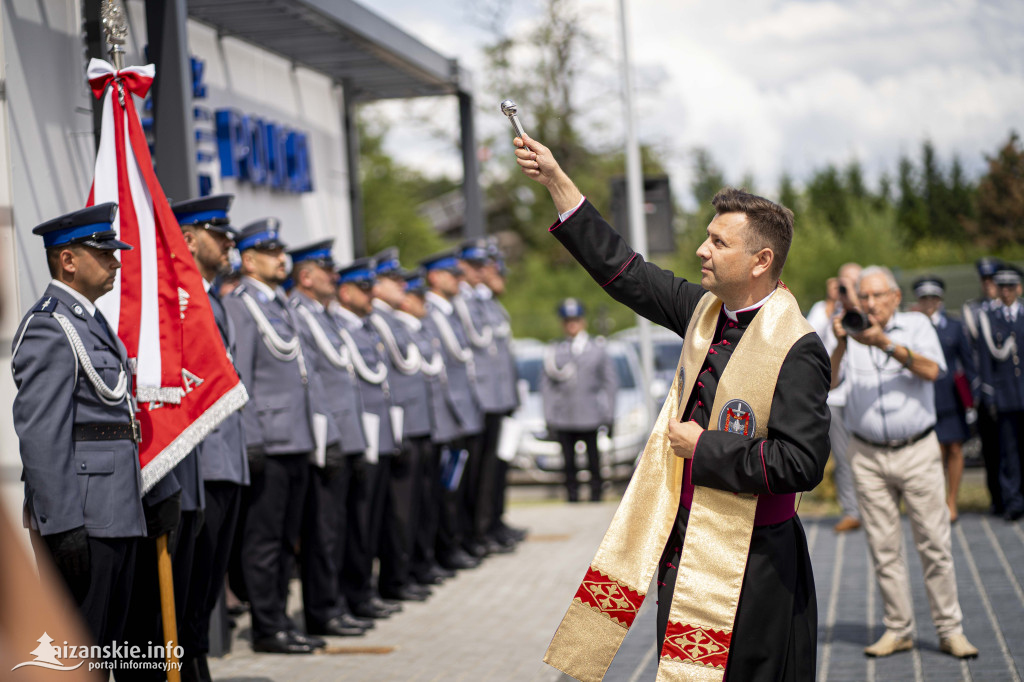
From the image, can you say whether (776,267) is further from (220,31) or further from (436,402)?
(220,31)

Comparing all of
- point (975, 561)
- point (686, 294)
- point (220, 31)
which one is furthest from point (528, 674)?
point (220, 31)

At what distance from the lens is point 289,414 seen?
22.4 feet

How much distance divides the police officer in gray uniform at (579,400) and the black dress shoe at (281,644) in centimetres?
730

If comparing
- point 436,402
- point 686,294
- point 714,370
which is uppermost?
point 686,294

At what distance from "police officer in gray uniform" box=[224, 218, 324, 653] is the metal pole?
7501 mm

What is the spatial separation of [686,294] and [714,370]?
43cm

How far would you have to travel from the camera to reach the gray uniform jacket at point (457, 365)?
9.74m

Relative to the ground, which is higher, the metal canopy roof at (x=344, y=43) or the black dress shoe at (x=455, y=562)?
the metal canopy roof at (x=344, y=43)

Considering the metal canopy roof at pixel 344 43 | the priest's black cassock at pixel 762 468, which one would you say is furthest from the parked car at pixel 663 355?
the priest's black cassock at pixel 762 468

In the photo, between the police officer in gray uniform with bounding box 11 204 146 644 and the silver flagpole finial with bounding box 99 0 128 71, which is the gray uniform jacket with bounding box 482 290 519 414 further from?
the police officer in gray uniform with bounding box 11 204 146 644

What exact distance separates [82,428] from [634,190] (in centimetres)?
1033

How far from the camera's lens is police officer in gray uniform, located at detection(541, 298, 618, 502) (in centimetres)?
1388

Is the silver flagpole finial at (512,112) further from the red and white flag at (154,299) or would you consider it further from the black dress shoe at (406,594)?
the black dress shoe at (406,594)

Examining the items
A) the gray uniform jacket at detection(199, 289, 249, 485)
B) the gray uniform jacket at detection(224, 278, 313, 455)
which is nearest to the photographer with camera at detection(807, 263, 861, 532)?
the gray uniform jacket at detection(224, 278, 313, 455)
